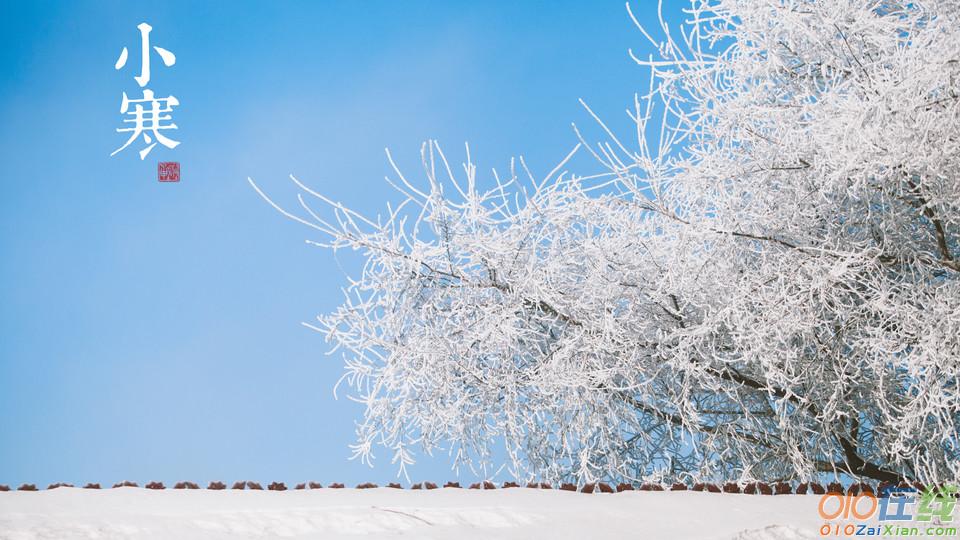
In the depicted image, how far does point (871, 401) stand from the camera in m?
4.67

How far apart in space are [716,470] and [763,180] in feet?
4.66

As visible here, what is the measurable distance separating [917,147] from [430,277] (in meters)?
2.20

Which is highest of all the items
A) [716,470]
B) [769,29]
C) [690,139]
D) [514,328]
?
[769,29]

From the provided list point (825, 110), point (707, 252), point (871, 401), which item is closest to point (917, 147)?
point (825, 110)

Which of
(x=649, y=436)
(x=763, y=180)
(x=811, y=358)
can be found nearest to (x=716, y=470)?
(x=649, y=436)

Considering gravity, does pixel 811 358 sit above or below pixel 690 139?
below

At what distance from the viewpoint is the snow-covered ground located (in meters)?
2.91

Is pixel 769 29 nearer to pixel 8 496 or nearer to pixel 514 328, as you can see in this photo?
pixel 514 328

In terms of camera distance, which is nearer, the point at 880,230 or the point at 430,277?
the point at 880,230

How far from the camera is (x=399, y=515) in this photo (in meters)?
3.01

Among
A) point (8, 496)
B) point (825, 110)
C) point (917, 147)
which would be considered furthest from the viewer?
point (825, 110)

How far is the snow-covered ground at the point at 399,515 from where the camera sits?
2906mm

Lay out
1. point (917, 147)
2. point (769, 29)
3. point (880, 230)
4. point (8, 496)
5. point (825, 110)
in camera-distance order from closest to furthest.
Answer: point (8, 496) < point (917, 147) < point (825, 110) < point (880, 230) < point (769, 29)

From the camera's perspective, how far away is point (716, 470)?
16.1 feet
